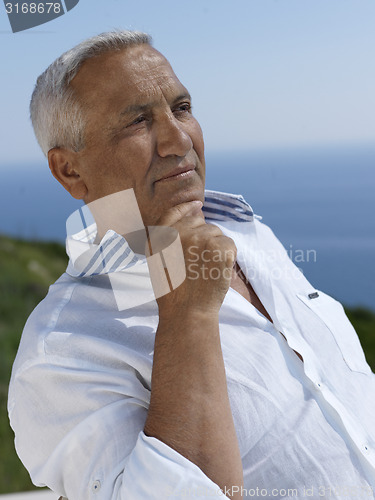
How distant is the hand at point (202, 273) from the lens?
1132mm

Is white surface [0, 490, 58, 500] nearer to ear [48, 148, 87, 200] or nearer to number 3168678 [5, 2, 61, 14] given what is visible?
ear [48, 148, 87, 200]

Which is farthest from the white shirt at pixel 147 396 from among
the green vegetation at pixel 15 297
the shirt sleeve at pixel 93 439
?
the green vegetation at pixel 15 297

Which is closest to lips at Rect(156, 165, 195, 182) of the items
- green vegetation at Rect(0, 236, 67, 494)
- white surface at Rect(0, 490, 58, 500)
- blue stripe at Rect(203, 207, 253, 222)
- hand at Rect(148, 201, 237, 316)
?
hand at Rect(148, 201, 237, 316)

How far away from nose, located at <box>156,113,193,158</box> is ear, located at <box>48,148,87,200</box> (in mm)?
249

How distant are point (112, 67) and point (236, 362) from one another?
79 cm

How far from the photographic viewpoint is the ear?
154 cm

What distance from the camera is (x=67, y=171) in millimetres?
1563

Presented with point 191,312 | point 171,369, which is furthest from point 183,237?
point 171,369

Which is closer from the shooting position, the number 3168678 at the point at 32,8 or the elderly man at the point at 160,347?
Answer: the elderly man at the point at 160,347

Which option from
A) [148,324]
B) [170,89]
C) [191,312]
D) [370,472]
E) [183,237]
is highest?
[170,89]

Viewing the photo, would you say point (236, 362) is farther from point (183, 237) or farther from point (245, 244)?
point (245, 244)

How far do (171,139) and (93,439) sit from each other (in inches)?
29.3

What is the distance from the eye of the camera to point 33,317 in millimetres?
1359

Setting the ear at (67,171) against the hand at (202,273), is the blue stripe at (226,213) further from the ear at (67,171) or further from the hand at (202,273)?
the hand at (202,273)
